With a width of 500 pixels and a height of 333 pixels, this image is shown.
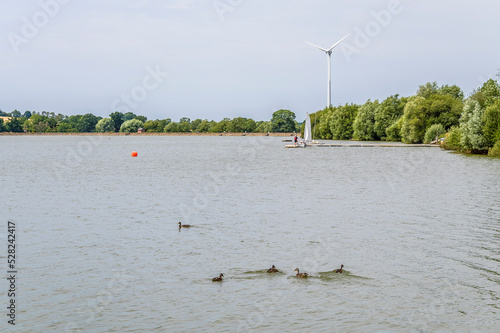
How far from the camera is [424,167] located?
7988cm

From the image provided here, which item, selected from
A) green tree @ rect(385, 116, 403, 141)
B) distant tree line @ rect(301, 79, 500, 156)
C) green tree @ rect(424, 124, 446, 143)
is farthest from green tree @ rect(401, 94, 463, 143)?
green tree @ rect(385, 116, 403, 141)

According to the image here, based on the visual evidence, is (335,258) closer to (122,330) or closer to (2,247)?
(122,330)

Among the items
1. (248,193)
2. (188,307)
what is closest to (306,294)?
(188,307)

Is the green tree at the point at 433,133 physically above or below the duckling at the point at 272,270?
above

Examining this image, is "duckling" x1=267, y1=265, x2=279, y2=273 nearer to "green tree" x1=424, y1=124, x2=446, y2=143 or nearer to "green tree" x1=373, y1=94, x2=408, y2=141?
"green tree" x1=424, y1=124, x2=446, y2=143

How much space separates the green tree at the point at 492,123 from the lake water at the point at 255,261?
53070mm

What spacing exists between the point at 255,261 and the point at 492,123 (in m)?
84.9

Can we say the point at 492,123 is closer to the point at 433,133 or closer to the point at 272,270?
the point at 433,133

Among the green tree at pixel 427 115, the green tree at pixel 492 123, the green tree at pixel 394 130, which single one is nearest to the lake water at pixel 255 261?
the green tree at pixel 492 123

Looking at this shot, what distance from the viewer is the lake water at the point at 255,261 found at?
57.8 feet

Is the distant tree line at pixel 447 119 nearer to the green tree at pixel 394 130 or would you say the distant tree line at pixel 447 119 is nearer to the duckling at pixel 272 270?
the green tree at pixel 394 130

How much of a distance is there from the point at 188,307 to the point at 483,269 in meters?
12.8

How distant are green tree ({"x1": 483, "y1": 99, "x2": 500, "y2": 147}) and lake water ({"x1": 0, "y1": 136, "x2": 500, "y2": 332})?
5307cm

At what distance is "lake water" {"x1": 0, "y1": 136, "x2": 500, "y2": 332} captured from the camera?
693 inches
